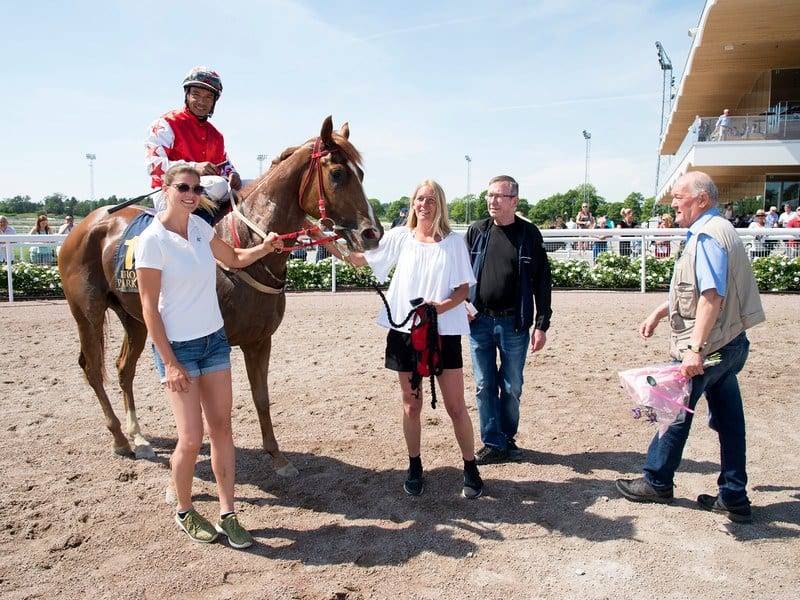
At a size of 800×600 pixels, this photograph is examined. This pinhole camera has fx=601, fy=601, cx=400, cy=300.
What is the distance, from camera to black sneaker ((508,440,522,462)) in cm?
430

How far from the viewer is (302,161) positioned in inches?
153

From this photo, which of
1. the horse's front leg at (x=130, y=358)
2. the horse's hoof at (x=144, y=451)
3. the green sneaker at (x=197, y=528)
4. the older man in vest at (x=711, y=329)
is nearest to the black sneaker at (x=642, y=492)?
the older man in vest at (x=711, y=329)

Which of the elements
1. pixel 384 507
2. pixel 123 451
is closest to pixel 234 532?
pixel 384 507

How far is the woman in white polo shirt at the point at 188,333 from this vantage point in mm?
2850

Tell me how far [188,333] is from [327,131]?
5.15ft

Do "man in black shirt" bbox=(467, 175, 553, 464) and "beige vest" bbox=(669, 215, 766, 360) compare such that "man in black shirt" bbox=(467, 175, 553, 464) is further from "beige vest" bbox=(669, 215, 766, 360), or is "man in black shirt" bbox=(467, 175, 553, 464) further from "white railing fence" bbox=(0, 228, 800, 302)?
"white railing fence" bbox=(0, 228, 800, 302)

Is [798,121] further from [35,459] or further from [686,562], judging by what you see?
[35,459]

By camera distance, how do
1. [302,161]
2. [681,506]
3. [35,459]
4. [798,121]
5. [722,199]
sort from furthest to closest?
[722,199] → [798,121] → [35,459] → [302,161] → [681,506]

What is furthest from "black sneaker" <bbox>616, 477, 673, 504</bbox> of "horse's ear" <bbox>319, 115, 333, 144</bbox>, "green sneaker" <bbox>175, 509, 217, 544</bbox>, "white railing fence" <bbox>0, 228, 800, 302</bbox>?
"white railing fence" <bbox>0, 228, 800, 302</bbox>

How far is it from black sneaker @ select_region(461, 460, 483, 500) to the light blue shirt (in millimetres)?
1674

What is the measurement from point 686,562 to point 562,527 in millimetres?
637

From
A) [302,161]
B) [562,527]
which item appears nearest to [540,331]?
[562,527]

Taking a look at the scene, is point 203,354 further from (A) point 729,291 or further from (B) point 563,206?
(B) point 563,206

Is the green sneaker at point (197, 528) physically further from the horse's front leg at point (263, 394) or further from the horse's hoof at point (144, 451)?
the horse's hoof at point (144, 451)
